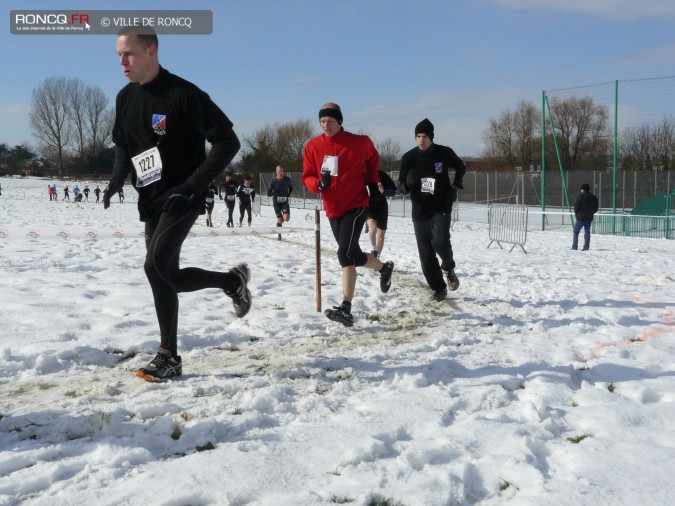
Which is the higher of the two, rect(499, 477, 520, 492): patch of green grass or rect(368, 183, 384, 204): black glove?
rect(368, 183, 384, 204): black glove

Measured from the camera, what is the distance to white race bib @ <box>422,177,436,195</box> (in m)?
6.15

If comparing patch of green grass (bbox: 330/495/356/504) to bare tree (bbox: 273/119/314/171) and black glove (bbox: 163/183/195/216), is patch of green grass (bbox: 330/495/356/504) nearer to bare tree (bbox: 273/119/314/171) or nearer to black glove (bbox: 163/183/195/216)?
black glove (bbox: 163/183/195/216)

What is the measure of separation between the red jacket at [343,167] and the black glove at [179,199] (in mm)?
1787

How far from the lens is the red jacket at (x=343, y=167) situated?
5.13m

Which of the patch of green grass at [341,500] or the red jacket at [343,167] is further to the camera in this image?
the red jacket at [343,167]

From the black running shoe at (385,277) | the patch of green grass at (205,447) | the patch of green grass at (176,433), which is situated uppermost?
the black running shoe at (385,277)

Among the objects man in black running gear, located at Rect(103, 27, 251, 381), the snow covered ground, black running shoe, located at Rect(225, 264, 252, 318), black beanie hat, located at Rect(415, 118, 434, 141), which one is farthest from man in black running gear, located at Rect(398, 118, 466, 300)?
man in black running gear, located at Rect(103, 27, 251, 381)

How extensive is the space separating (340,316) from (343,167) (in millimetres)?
1224

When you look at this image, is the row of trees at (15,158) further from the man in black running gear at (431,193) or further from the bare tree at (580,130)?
the man in black running gear at (431,193)

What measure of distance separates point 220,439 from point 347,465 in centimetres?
59

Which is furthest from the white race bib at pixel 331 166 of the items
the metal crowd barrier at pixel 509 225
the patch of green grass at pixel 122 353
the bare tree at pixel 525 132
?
the bare tree at pixel 525 132

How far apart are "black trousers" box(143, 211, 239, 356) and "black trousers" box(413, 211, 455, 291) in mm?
2927

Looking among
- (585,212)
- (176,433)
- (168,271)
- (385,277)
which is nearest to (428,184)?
(385,277)

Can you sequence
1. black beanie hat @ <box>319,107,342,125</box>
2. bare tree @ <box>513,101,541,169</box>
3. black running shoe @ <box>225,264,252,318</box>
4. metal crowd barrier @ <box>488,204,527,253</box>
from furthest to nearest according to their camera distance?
bare tree @ <box>513,101,541,169</box>
metal crowd barrier @ <box>488,204,527,253</box>
black beanie hat @ <box>319,107,342,125</box>
black running shoe @ <box>225,264,252,318</box>
